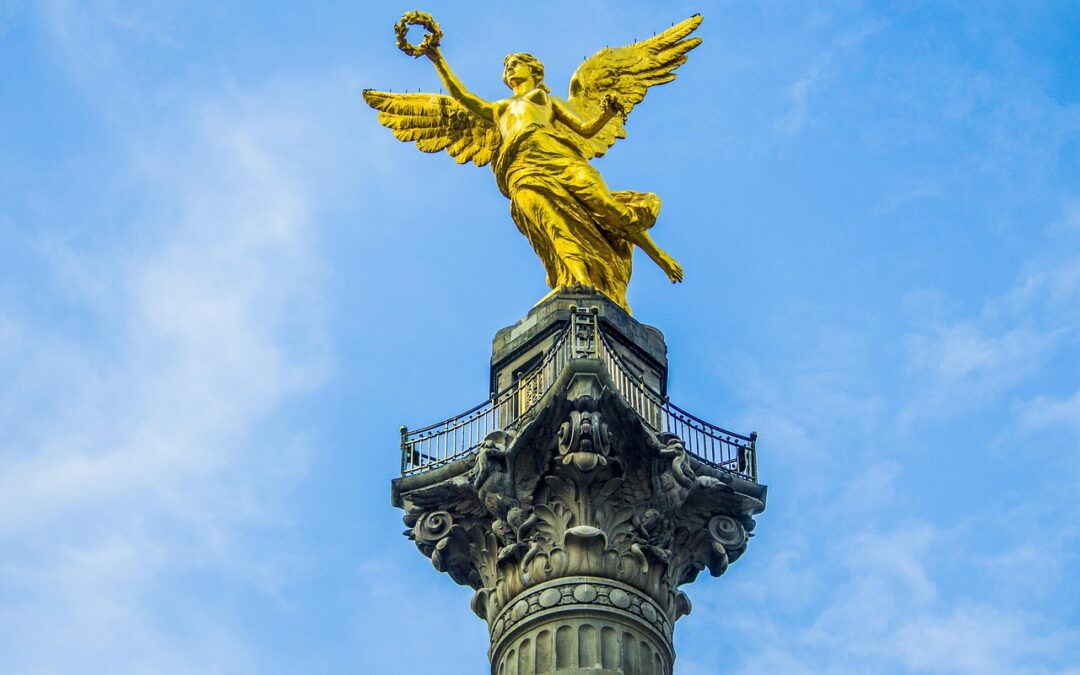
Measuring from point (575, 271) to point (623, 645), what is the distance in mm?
6918

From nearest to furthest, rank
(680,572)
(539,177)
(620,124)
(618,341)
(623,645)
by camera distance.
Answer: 1. (623,645)
2. (680,572)
3. (618,341)
4. (539,177)
5. (620,124)

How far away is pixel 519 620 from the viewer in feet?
79.7

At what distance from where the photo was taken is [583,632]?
23906 millimetres

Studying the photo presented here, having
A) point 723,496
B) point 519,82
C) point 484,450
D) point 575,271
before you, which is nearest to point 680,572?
point 723,496

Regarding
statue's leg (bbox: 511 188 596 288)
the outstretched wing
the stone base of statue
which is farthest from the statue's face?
the stone base of statue

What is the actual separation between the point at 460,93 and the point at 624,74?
3.32m

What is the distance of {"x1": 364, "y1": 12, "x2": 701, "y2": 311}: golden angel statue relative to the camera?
2944cm

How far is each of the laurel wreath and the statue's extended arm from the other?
21 cm

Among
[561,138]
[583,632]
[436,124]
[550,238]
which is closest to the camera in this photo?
[583,632]

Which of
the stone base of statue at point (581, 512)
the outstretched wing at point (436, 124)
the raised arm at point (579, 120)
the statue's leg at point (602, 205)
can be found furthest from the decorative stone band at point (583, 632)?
the outstretched wing at point (436, 124)

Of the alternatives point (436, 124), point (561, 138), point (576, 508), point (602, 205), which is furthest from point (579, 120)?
point (576, 508)

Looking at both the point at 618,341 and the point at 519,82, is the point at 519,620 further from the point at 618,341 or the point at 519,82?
the point at 519,82

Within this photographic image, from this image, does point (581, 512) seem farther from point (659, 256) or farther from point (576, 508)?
point (659, 256)

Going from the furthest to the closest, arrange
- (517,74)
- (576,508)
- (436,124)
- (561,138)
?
(436,124) → (517,74) → (561,138) → (576,508)
